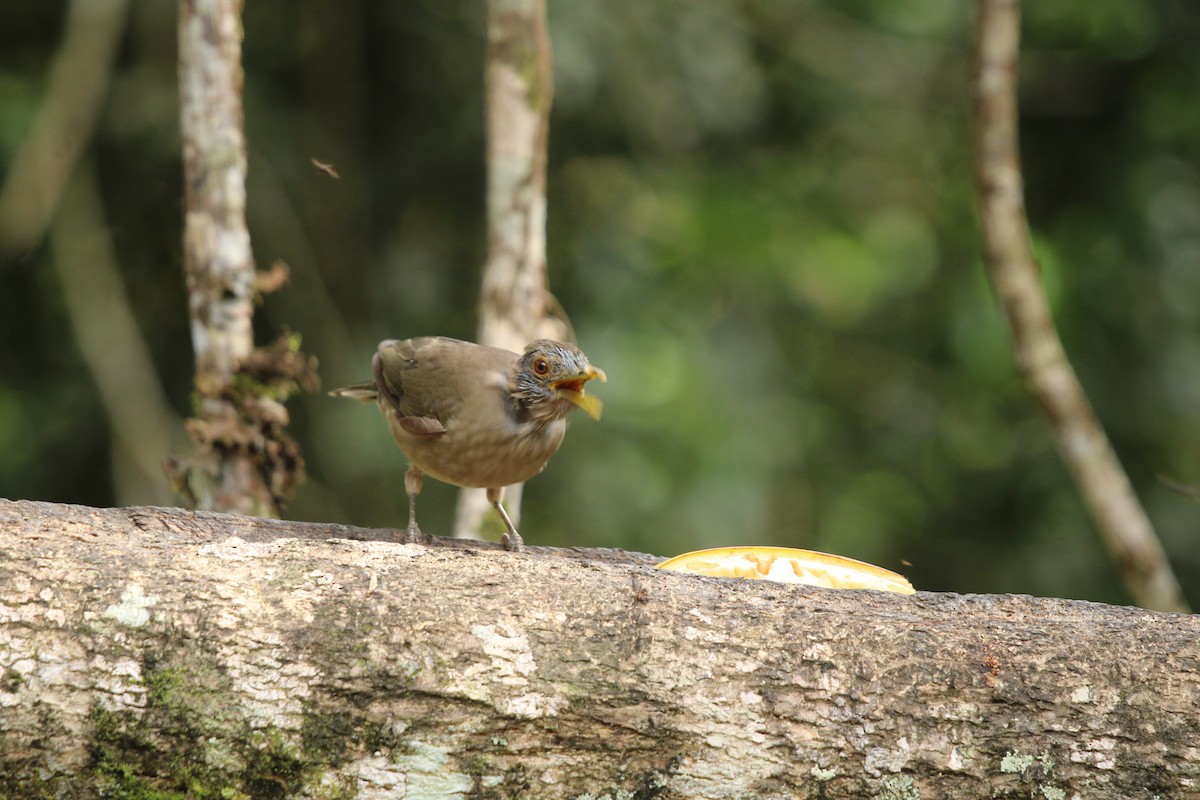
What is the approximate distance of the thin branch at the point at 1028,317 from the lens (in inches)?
224

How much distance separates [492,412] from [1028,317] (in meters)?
2.62

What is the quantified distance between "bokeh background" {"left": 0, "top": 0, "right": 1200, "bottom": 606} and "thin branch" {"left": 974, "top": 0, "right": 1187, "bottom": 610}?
1.85m

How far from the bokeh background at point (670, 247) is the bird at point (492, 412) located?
8.94 ft

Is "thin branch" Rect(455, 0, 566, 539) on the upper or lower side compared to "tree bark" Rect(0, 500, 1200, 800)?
upper

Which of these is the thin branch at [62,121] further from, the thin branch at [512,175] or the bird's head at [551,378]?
the bird's head at [551,378]

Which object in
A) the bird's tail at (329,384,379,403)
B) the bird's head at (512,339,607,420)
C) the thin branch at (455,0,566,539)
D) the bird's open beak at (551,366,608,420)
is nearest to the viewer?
the bird's open beak at (551,366,608,420)

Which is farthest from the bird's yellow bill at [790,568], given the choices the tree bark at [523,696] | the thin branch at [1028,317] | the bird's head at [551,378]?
the thin branch at [1028,317]

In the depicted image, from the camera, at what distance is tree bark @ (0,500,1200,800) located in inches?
103

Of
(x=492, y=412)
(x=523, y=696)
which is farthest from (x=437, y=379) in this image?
(x=523, y=696)

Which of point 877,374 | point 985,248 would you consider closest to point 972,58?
point 985,248

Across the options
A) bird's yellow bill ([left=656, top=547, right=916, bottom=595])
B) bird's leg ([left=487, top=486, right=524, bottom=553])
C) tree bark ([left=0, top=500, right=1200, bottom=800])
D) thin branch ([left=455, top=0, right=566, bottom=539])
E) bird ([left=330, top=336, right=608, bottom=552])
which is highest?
thin branch ([left=455, top=0, right=566, bottom=539])

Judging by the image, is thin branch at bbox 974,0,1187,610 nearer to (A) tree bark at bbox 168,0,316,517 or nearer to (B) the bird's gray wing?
(B) the bird's gray wing

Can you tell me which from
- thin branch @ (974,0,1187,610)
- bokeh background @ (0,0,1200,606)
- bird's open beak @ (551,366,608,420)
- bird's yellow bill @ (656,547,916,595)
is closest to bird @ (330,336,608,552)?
bird's open beak @ (551,366,608,420)

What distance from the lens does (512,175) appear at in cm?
530
